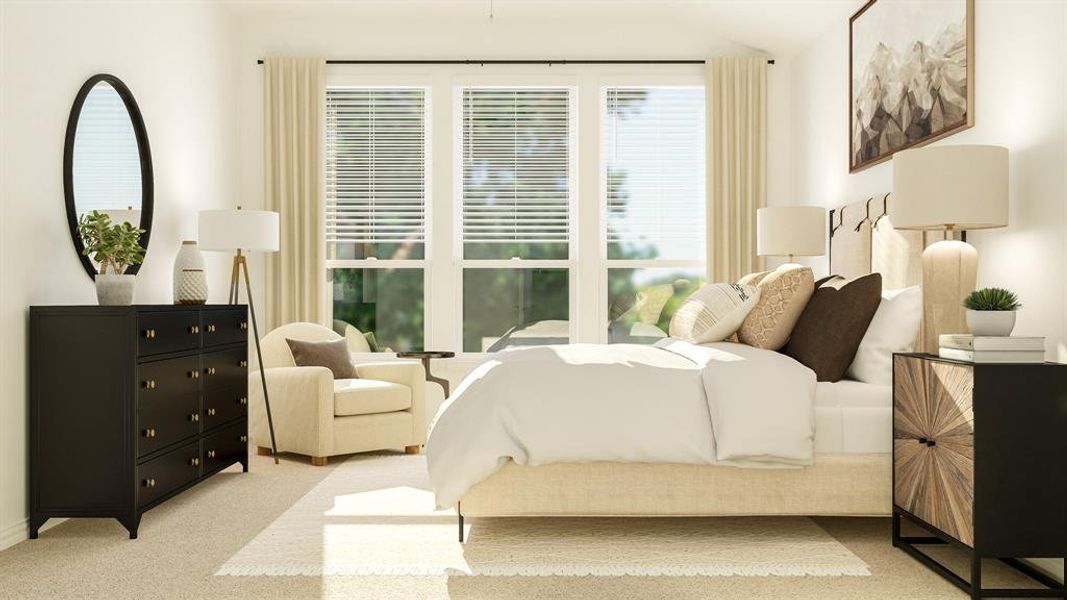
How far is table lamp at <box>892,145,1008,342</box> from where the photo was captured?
301cm

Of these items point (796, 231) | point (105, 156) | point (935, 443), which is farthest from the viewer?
point (796, 231)

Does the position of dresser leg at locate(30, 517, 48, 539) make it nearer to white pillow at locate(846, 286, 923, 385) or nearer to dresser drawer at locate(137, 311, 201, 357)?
dresser drawer at locate(137, 311, 201, 357)

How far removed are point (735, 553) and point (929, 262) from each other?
4.36ft

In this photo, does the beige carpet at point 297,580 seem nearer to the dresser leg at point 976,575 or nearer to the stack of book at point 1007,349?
the dresser leg at point 976,575

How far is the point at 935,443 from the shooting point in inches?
109

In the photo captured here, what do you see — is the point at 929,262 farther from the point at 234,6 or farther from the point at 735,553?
the point at 234,6

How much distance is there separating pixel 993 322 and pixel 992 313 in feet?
0.10

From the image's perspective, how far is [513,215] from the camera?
623 cm

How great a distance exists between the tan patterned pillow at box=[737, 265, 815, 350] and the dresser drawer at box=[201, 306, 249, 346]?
8.48ft

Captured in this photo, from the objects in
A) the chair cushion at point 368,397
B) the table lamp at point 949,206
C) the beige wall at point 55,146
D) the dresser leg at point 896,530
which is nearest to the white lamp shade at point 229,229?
the beige wall at point 55,146

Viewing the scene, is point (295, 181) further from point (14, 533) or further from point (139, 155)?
point (14, 533)

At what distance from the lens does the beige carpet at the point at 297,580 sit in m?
2.62

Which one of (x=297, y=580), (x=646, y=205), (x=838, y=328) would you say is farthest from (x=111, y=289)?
(x=646, y=205)

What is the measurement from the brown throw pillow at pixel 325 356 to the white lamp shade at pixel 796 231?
2.68 metres
